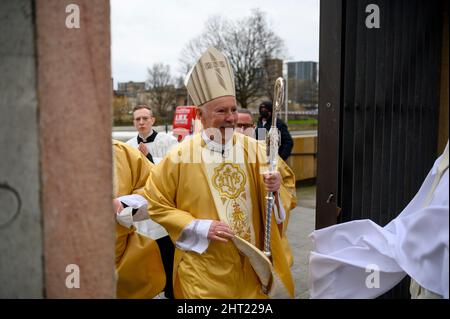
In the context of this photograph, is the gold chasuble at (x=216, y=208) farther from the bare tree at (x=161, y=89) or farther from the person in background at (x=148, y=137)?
the bare tree at (x=161, y=89)

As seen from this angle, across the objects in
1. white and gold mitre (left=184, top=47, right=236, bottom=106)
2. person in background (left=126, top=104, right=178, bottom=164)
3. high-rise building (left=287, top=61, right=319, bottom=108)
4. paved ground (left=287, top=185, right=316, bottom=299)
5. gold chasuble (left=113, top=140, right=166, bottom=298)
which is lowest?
paved ground (left=287, top=185, right=316, bottom=299)

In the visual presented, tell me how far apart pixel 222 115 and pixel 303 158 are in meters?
8.45

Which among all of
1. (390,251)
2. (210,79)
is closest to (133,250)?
(210,79)

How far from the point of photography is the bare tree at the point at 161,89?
105ft

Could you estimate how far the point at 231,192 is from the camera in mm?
2857

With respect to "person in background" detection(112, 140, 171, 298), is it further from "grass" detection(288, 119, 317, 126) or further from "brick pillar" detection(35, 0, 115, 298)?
"grass" detection(288, 119, 317, 126)

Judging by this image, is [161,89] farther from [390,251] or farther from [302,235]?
[390,251]

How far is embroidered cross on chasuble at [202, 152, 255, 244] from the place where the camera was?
282 centimetres

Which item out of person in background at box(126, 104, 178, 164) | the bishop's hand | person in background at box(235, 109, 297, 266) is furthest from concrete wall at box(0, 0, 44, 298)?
person in background at box(126, 104, 178, 164)

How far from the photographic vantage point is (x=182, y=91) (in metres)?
30.5

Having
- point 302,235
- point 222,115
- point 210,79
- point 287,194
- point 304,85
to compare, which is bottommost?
point 302,235

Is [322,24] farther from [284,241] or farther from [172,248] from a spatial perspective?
[172,248]

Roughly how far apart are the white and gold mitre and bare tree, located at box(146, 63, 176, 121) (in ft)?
95.5
